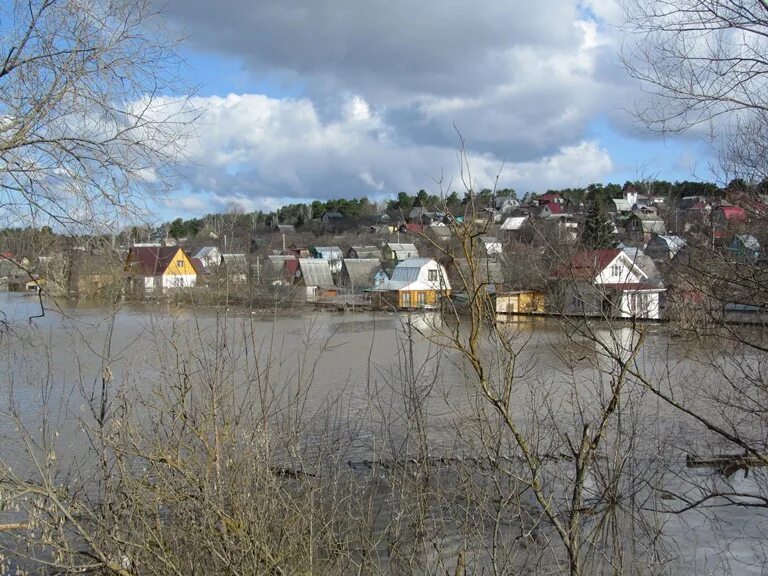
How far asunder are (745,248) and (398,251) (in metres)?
46.7

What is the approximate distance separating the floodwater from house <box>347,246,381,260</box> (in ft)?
120

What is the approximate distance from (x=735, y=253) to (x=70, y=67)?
17.9ft

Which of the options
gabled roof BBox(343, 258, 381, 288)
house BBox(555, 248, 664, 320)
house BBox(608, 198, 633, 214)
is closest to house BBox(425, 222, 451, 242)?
house BBox(555, 248, 664, 320)

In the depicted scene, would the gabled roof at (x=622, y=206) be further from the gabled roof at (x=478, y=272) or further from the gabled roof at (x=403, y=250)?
the gabled roof at (x=478, y=272)

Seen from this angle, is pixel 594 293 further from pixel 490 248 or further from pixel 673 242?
pixel 673 242

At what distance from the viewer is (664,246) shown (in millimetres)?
9250

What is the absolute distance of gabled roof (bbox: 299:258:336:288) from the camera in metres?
46.9

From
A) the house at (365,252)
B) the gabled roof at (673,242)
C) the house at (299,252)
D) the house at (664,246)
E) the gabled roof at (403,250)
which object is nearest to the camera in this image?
the gabled roof at (673,242)

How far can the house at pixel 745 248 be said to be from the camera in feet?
20.5

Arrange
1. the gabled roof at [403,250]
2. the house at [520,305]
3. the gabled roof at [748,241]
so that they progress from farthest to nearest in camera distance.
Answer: the gabled roof at [403,250] → the gabled roof at [748,241] → the house at [520,305]

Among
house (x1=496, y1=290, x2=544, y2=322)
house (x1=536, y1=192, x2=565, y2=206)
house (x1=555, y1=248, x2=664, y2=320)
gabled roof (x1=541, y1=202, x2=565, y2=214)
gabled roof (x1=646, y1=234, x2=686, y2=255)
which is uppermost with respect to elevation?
house (x1=536, y1=192, x2=565, y2=206)

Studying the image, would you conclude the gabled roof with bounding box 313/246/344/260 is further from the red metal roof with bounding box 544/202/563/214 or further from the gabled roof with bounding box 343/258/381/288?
the red metal roof with bounding box 544/202/563/214

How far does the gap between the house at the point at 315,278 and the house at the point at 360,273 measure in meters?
0.99

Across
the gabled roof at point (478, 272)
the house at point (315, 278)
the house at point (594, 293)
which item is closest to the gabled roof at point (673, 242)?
the house at point (594, 293)
